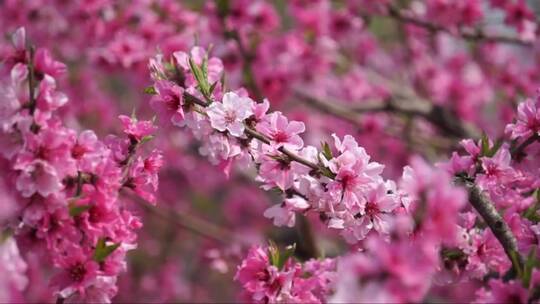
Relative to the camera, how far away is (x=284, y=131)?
4.88 ft

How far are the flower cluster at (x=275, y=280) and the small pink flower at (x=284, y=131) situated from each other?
0.26 m

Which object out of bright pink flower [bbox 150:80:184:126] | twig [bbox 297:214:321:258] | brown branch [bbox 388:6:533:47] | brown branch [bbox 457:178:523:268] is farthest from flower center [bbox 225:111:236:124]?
brown branch [bbox 388:6:533:47]

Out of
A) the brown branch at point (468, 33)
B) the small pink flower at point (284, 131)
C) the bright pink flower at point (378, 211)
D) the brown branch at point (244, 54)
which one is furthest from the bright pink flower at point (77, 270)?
the brown branch at point (468, 33)

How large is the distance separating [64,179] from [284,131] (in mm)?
516

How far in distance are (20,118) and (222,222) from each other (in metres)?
5.06

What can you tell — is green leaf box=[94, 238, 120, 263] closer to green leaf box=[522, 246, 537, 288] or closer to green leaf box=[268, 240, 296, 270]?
green leaf box=[268, 240, 296, 270]

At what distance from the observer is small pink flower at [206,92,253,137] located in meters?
1.43

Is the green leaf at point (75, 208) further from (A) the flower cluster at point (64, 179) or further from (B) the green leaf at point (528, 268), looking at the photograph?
(B) the green leaf at point (528, 268)

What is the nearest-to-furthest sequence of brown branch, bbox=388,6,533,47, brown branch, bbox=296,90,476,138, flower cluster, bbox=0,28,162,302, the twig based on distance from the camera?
flower cluster, bbox=0,28,162,302, brown branch, bbox=388,6,533,47, the twig, brown branch, bbox=296,90,476,138

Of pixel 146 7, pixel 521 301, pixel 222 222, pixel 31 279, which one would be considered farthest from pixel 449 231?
pixel 222 222

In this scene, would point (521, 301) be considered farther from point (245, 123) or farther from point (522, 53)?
point (522, 53)

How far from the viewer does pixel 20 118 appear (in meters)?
1.29

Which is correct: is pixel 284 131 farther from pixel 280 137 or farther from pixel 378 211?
pixel 378 211

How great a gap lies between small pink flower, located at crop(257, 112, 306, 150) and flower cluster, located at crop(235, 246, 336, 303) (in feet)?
0.85
